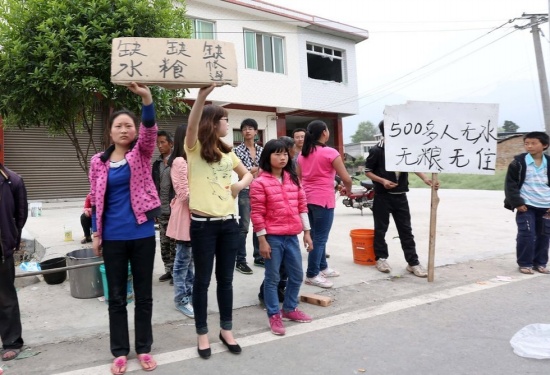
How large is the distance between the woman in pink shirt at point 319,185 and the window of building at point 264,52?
36.1ft

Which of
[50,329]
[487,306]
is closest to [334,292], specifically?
[487,306]

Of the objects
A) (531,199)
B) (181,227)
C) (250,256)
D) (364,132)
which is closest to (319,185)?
(181,227)

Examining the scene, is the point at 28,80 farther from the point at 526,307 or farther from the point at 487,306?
the point at 526,307

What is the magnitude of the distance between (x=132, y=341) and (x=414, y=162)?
11.5 feet

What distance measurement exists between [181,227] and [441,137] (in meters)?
3.12

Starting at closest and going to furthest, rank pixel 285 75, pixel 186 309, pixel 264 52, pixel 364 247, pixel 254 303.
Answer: pixel 186 309, pixel 254 303, pixel 364 247, pixel 264 52, pixel 285 75

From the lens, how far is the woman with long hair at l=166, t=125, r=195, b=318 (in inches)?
147

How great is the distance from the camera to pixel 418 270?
16.4 feet

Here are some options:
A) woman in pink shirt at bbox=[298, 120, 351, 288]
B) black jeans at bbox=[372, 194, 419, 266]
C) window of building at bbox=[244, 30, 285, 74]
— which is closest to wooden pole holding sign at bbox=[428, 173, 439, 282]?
black jeans at bbox=[372, 194, 419, 266]

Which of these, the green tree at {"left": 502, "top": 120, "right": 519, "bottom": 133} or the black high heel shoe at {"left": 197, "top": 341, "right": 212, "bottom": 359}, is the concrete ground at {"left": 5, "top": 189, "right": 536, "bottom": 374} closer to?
the black high heel shoe at {"left": 197, "top": 341, "right": 212, "bottom": 359}

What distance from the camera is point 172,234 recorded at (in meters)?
3.75

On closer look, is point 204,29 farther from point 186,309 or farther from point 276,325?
point 276,325

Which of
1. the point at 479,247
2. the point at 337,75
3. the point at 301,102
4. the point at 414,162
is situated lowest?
the point at 479,247

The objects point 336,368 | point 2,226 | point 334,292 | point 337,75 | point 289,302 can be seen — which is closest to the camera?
point 336,368
